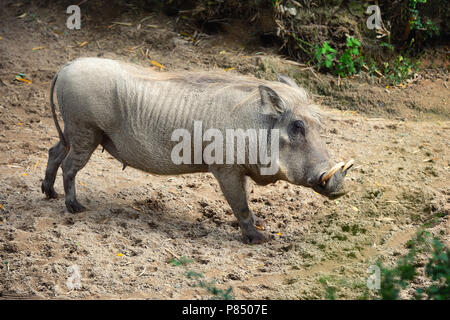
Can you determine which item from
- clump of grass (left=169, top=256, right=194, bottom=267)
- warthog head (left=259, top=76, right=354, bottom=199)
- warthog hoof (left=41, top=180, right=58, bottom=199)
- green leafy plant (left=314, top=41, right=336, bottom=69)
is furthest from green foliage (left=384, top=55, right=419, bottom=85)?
warthog hoof (left=41, top=180, right=58, bottom=199)

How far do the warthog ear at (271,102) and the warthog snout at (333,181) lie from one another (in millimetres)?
574

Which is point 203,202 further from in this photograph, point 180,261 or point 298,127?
point 298,127

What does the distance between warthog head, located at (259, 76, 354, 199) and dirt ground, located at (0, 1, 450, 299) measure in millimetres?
552

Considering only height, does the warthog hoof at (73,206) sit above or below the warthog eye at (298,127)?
below

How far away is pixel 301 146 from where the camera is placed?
4.06 meters

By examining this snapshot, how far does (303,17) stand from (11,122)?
12.8 ft

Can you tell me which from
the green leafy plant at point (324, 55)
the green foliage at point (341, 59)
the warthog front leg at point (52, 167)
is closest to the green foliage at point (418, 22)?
the green foliage at point (341, 59)

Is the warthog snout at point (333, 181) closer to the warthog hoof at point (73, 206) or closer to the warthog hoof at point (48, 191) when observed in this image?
the warthog hoof at point (73, 206)

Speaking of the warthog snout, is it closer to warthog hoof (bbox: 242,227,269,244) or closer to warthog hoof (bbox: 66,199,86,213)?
warthog hoof (bbox: 242,227,269,244)

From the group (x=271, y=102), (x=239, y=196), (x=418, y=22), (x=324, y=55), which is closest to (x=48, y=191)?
(x=239, y=196)

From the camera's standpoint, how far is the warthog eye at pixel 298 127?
13.3 ft

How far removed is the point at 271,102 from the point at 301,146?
1.31ft

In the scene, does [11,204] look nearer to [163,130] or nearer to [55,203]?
[55,203]

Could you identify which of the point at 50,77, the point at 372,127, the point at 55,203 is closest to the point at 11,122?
the point at 50,77
